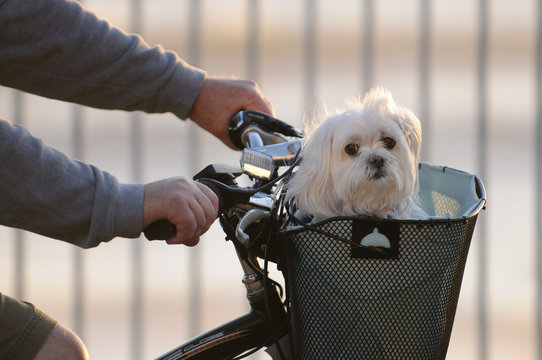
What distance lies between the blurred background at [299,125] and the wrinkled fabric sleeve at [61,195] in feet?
6.43

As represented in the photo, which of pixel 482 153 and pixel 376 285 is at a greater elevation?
pixel 376 285

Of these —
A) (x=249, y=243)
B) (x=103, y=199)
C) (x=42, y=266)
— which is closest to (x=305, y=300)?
(x=249, y=243)

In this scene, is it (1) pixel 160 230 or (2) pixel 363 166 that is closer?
(1) pixel 160 230

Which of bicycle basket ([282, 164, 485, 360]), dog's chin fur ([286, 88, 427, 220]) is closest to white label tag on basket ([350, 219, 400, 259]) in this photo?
bicycle basket ([282, 164, 485, 360])

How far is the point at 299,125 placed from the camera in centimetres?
325

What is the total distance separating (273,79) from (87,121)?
743mm

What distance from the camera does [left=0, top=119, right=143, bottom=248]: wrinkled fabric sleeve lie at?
131 cm

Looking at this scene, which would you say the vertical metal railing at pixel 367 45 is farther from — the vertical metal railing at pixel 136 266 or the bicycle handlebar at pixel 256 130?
the bicycle handlebar at pixel 256 130

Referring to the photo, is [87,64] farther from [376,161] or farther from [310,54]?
[310,54]

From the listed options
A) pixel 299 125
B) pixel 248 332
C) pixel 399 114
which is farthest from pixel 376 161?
pixel 299 125

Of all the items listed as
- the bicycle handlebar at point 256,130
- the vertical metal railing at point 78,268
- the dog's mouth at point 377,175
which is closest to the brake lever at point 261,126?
the bicycle handlebar at point 256,130

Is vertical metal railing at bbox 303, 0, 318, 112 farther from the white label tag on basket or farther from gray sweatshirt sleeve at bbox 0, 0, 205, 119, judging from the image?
the white label tag on basket

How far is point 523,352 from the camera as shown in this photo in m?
3.36

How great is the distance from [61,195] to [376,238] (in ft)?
1.57
